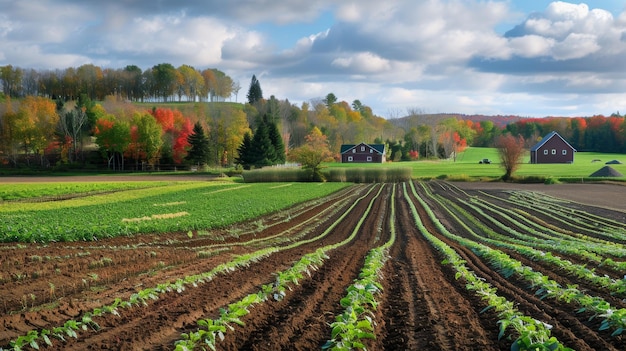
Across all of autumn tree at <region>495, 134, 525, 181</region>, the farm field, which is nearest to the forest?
autumn tree at <region>495, 134, 525, 181</region>

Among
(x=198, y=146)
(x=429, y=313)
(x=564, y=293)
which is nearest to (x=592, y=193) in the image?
(x=564, y=293)

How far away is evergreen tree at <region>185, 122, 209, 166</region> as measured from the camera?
8631 centimetres

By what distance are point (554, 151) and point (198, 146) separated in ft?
235

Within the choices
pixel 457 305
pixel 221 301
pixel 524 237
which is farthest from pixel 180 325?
pixel 524 237

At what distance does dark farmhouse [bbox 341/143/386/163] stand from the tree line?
224 ft

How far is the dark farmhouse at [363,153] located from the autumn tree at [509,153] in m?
46.5

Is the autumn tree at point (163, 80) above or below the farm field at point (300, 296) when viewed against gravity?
above

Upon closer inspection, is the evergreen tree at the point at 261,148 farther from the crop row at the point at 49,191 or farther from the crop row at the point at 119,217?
the crop row at the point at 119,217

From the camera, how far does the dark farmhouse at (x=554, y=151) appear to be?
326 feet

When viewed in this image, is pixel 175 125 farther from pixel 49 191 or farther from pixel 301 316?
pixel 301 316

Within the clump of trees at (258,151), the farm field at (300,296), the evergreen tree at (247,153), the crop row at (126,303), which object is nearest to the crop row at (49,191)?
the farm field at (300,296)

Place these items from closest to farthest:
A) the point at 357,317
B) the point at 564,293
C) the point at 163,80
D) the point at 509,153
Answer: the point at 357,317, the point at 564,293, the point at 509,153, the point at 163,80

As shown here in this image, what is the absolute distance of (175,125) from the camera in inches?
4008

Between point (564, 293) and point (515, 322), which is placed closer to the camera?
point (515, 322)
